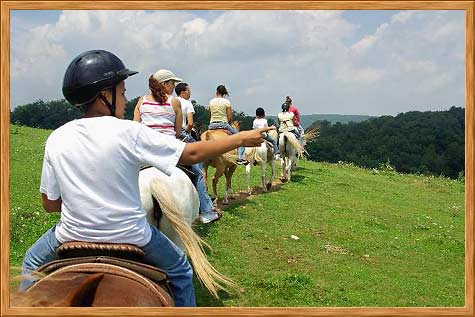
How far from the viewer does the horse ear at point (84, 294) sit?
2.73 metres

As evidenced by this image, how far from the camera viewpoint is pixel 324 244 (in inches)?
378

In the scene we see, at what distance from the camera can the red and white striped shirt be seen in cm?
→ 636

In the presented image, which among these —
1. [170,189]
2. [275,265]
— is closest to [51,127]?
[275,265]

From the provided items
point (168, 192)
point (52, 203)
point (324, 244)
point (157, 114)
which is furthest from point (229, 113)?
point (52, 203)

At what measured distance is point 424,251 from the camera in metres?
9.84

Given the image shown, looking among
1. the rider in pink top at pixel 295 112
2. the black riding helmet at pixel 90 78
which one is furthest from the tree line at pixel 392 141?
the black riding helmet at pixel 90 78

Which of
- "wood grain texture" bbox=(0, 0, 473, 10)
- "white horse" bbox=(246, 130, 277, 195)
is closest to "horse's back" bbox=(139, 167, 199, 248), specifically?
"wood grain texture" bbox=(0, 0, 473, 10)

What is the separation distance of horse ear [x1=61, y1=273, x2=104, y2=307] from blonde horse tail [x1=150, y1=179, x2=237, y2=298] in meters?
1.63

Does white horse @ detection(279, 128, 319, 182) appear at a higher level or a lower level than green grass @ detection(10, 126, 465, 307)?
higher

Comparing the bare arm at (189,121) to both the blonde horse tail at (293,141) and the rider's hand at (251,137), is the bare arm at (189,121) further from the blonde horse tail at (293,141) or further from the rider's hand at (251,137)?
the blonde horse tail at (293,141)

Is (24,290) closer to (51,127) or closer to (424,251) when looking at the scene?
(424,251)

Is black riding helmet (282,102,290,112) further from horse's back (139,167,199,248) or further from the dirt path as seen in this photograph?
horse's back (139,167,199,248)

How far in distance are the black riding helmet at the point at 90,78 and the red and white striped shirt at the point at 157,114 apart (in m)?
3.08

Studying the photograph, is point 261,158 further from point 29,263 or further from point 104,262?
point 104,262
